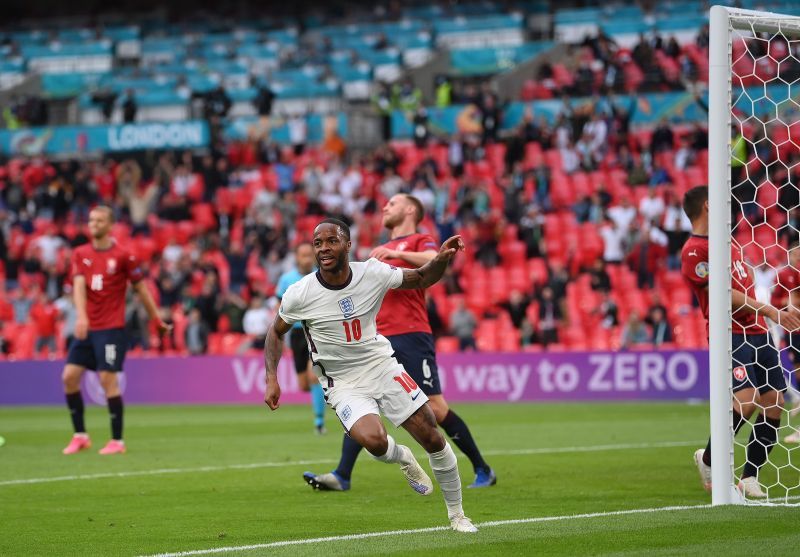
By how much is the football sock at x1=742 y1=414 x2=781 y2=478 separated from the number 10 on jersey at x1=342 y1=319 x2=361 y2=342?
3340 mm

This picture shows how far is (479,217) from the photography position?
28156 mm

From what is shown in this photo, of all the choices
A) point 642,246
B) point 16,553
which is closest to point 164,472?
point 16,553

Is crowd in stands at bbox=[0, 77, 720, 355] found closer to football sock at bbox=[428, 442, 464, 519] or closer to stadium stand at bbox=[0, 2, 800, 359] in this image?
stadium stand at bbox=[0, 2, 800, 359]

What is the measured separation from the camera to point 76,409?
14570 mm

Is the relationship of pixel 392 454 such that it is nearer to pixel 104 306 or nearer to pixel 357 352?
pixel 357 352

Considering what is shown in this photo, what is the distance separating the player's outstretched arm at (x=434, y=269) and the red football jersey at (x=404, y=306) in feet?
7.01

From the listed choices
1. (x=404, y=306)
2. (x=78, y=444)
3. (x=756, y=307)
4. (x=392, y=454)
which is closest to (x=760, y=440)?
(x=756, y=307)

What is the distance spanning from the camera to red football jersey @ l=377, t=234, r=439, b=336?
1045 centimetres

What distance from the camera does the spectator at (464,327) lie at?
2517cm

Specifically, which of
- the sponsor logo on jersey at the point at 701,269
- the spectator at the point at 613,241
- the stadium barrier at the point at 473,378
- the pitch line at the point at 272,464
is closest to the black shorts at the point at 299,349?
the pitch line at the point at 272,464

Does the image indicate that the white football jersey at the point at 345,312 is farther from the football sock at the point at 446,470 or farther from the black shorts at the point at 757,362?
the black shorts at the point at 757,362

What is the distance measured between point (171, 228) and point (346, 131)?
5410 mm

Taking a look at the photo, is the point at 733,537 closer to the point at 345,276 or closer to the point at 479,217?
the point at 345,276

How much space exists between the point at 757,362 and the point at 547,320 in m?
15.2
